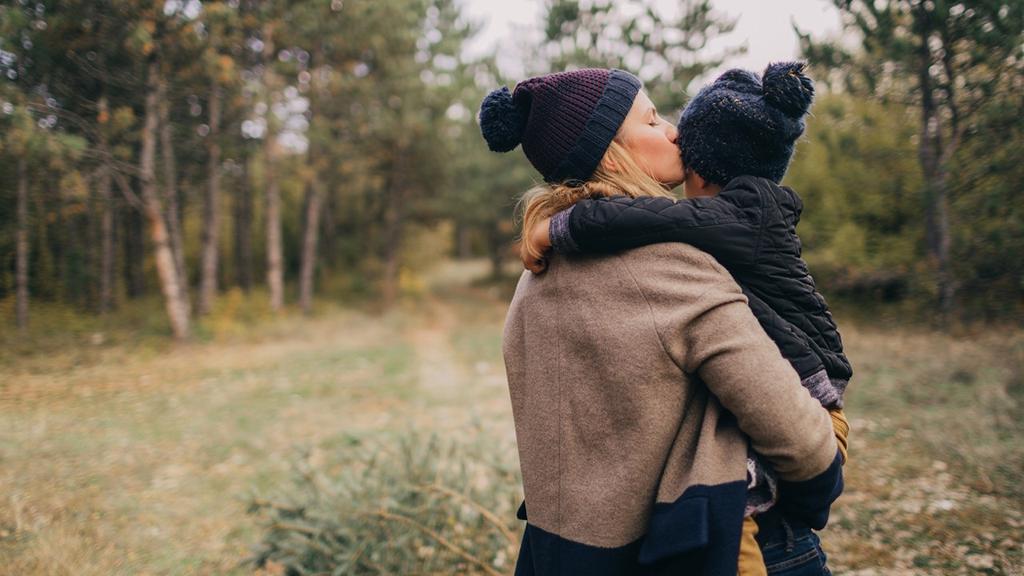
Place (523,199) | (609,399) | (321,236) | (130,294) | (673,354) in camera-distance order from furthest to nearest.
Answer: (321,236) → (130,294) → (523,199) → (609,399) → (673,354)

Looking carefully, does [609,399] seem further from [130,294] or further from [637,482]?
[130,294]

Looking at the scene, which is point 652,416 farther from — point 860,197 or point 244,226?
point 244,226

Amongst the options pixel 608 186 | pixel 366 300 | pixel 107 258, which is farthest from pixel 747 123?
pixel 366 300

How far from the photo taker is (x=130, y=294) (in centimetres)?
1819

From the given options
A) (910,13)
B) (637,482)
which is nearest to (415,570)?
(637,482)

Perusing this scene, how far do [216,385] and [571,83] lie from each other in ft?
30.1

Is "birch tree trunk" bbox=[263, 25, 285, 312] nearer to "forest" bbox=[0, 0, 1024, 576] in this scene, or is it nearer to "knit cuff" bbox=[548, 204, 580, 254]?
"forest" bbox=[0, 0, 1024, 576]

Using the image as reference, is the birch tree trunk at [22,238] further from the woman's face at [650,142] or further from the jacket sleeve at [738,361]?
the jacket sleeve at [738,361]

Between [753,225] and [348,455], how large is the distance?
12.4 feet

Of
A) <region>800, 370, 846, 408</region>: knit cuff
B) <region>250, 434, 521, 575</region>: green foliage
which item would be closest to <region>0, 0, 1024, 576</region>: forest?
<region>250, 434, 521, 575</region>: green foliage

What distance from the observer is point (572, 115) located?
141 centimetres

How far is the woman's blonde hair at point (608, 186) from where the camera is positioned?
4.67ft

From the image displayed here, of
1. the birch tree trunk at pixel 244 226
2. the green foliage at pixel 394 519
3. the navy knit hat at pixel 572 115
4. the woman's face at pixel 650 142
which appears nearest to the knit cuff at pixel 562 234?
the navy knit hat at pixel 572 115

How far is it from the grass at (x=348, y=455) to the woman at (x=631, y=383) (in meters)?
1.90
